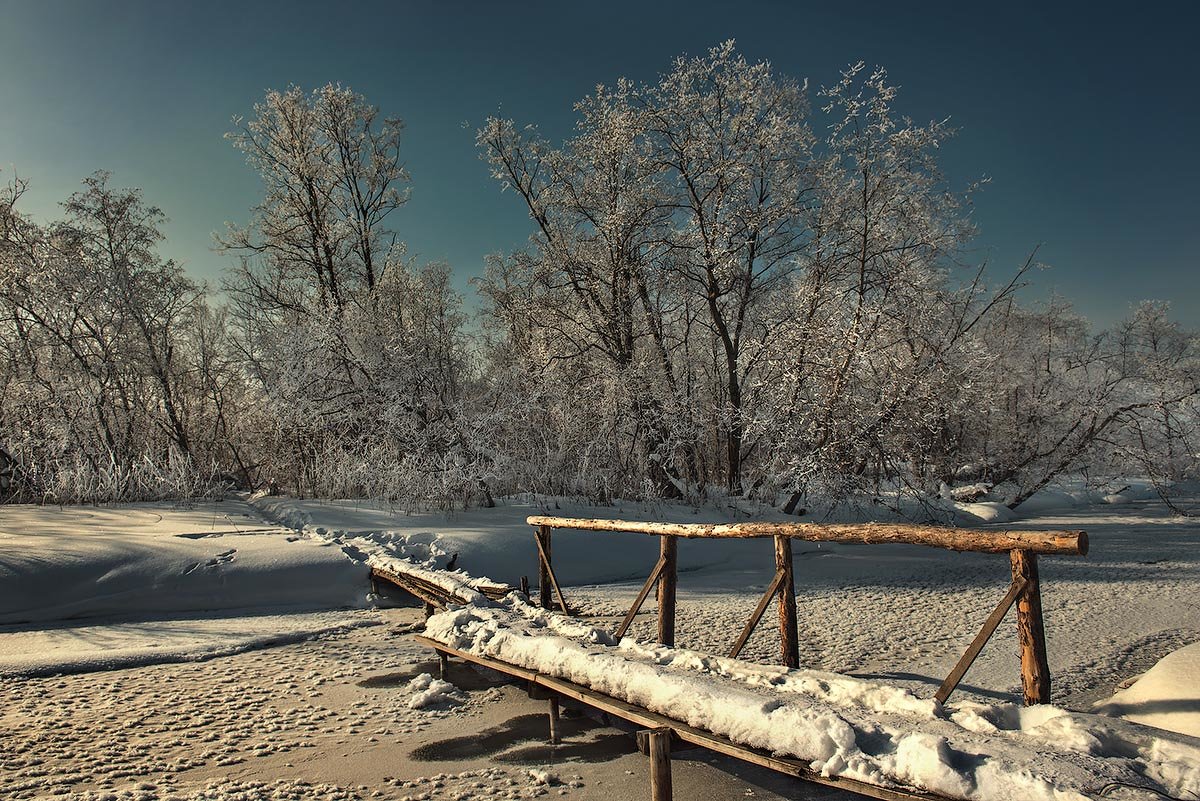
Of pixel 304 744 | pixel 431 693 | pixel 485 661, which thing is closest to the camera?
pixel 304 744

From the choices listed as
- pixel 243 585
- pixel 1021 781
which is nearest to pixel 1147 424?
pixel 1021 781

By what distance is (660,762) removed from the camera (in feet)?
10.6

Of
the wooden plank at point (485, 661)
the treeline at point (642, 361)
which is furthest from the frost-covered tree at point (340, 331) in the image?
the wooden plank at point (485, 661)

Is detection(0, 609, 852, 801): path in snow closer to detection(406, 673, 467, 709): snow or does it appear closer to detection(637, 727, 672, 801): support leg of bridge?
detection(406, 673, 467, 709): snow

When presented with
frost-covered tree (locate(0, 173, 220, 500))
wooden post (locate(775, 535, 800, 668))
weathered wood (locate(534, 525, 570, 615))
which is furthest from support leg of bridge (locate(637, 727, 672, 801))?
frost-covered tree (locate(0, 173, 220, 500))

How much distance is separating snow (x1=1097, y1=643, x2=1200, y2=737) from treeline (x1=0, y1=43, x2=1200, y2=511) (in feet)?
29.2

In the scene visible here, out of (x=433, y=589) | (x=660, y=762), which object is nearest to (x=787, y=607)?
(x=660, y=762)

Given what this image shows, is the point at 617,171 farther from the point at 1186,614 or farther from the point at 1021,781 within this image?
the point at 1021,781

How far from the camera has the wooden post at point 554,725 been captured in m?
4.49

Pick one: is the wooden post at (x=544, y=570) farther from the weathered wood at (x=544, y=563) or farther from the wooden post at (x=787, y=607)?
the wooden post at (x=787, y=607)

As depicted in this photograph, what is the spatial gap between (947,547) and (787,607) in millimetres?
1444

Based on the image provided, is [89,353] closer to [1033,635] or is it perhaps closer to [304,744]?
[304,744]

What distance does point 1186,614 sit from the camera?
24.7ft

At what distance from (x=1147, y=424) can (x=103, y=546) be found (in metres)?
18.9
